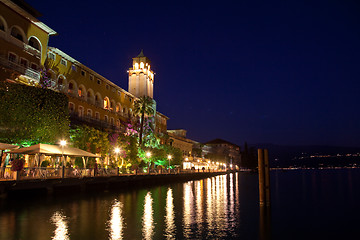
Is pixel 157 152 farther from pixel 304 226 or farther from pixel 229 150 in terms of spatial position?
pixel 229 150

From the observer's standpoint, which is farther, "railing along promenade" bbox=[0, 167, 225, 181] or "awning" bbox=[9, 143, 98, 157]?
"awning" bbox=[9, 143, 98, 157]

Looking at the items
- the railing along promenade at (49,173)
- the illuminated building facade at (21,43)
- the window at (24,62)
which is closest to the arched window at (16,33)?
the illuminated building facade at (21,43)

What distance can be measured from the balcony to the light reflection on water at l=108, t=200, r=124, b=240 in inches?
729

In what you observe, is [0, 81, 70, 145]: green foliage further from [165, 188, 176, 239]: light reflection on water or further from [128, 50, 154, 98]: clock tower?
[128, 50, 154, 98]: clock tower

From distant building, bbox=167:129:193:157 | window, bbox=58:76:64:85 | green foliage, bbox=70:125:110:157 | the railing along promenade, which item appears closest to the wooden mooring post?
the railing along promenade

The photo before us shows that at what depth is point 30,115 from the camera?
26391mm

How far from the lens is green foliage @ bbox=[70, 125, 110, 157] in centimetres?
3466

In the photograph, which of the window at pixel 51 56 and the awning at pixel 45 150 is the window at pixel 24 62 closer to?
the window at pixel 51 56

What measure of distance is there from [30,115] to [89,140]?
369 inches

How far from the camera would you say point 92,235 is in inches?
455

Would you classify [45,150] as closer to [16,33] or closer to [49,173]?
[49,173]

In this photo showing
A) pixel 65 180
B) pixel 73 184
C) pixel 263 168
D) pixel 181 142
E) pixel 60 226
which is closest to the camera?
pixel 60 226

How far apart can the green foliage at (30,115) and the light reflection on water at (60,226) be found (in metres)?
12.1

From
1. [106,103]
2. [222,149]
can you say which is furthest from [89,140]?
[222,149]
